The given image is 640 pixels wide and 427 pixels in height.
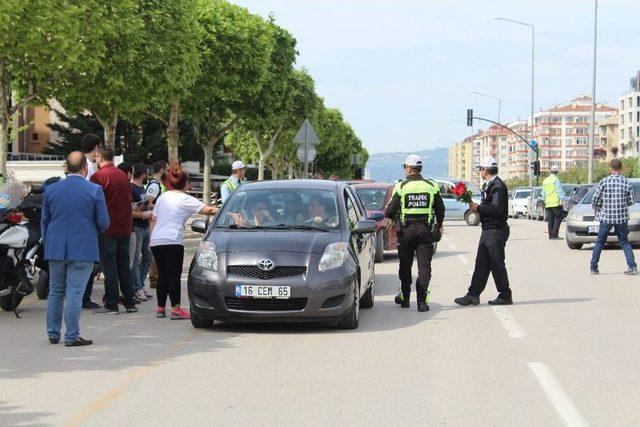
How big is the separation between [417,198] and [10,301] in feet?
15.6

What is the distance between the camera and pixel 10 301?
12.7m

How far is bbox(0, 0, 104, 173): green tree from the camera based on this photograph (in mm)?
23609

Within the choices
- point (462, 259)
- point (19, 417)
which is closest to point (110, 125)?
point (462, 259)

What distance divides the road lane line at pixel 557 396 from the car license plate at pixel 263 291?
2690 millimetres

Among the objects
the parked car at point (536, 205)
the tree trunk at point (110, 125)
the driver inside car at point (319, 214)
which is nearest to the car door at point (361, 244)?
the driver inside car at point (319, 214)

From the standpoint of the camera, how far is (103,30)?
88.2 feet

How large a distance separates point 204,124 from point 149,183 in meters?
33.6

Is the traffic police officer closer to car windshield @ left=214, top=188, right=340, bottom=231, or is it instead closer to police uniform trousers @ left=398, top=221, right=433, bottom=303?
police uniform trousers @ left=398, top=221, right=433, bottom=303

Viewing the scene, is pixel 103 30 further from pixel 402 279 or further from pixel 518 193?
pixel 518 193

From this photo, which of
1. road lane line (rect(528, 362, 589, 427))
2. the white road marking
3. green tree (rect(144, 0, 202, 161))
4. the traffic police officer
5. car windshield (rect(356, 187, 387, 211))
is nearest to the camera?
road lane line (rect(528, 362, 589, 427))

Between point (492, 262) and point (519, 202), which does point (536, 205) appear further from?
point (492, 262)

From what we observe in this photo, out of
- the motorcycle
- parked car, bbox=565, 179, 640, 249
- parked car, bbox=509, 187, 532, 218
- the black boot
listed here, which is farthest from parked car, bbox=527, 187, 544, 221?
the motorcycle

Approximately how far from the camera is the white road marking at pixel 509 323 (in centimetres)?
1093

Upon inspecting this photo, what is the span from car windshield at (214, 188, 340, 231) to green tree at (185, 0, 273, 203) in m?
30.4
